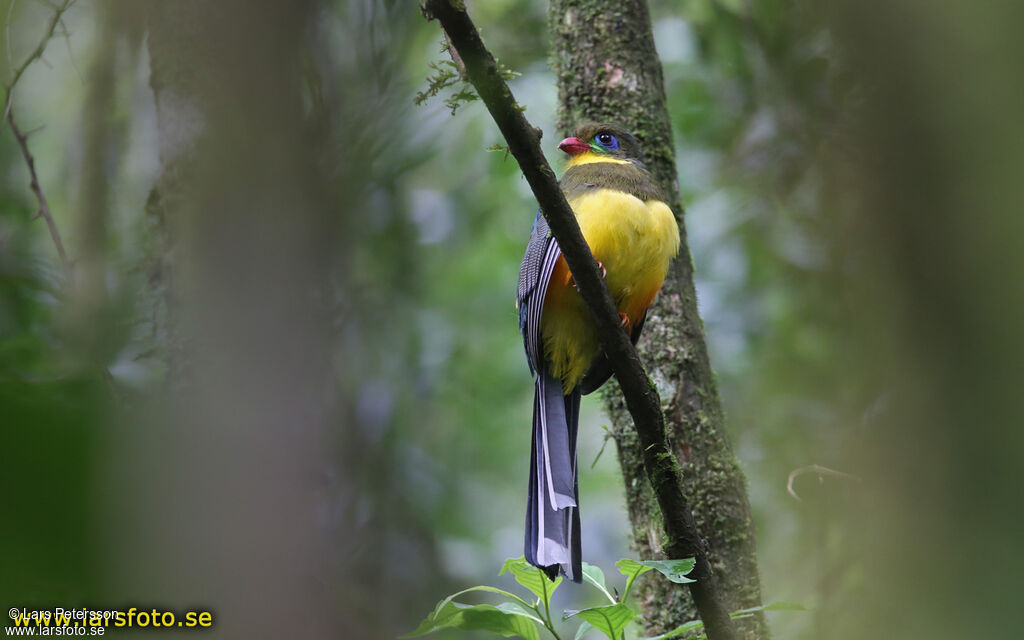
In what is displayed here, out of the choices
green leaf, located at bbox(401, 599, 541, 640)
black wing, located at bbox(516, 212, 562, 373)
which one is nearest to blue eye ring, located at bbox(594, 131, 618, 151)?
black wing, located at bbox(516, 212, 562, 373)

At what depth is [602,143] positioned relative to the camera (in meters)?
3.39

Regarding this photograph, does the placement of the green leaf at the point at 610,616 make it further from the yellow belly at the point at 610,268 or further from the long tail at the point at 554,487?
the yellow belly at the point at 610,268

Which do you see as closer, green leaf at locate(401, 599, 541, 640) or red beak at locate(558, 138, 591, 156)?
green leaf at locate(401, 599, 541, 640)

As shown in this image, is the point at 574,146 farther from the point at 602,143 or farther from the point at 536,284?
the point at 536,284

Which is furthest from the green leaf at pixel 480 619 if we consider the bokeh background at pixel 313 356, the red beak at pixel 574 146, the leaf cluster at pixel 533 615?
the red beak at pixel 574 146

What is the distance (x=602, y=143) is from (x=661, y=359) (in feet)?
2.85

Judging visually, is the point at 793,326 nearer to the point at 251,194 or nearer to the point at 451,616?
the point at 451,616

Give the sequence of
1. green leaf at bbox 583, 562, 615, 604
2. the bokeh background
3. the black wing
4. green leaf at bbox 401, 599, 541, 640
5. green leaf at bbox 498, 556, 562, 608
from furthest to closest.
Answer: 1. the black wing
2. green leaf at bbox 583, 562, 615, 604
3. green leaf at bbox 498, 556, 562, 608
4. green leaf at bbox 401, 599, 541, 640
5. the bokeh background

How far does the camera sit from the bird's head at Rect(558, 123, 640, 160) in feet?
11.1

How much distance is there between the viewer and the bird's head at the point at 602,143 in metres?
3.37

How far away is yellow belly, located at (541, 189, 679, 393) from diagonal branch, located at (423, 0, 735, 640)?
28.9 inches

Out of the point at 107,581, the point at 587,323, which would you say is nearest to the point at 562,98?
the point at 587,323

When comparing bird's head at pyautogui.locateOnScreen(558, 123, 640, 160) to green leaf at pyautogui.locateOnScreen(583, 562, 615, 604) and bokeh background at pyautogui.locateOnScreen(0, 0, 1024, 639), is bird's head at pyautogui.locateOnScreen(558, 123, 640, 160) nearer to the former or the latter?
bokeh background at pyautogui.locateOnScreen(0, 0, 1024, 639)

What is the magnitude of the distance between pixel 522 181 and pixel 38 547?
188 inches
